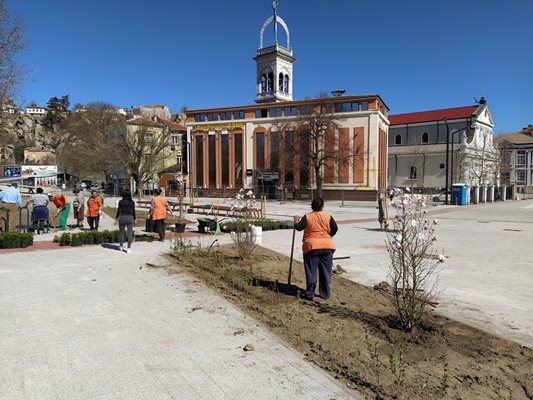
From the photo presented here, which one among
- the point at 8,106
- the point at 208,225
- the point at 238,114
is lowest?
the point at 208,225

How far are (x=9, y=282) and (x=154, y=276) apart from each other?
258 cm

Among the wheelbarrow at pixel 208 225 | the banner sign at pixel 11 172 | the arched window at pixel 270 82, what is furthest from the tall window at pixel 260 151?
the wheelbarrow at pixel 208 225

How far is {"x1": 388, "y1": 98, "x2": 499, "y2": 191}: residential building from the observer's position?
2525 inches

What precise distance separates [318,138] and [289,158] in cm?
758

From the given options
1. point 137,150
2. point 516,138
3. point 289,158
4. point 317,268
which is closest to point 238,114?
point 289,158

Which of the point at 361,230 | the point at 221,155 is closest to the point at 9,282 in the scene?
Answer: the point at 361,230

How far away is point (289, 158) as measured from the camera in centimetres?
5262

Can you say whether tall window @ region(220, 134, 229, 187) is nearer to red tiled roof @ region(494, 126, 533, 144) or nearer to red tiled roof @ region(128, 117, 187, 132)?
red tiled roof @ region(128, 117, 187, 132)

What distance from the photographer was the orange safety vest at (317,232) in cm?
589

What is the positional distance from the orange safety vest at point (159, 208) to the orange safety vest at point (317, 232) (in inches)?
284

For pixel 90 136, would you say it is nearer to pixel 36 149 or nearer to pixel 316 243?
pixel 316 243

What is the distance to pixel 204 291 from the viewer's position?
6660mm

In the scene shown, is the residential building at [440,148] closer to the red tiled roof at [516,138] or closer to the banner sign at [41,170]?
the red tiled roof at [516,138]

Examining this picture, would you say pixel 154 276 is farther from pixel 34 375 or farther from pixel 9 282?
pixel 34 375
